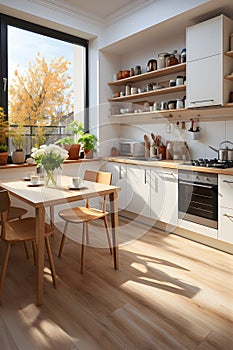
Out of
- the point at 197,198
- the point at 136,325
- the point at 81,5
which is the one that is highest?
the point at 81,5

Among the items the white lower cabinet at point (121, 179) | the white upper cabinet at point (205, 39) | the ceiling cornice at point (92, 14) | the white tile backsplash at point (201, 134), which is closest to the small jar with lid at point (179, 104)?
the white tile backsplash at point (201, 134)

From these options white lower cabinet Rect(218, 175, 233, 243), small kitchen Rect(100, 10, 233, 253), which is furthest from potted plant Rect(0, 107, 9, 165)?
white lower cabinet Rect(218, 175, 233, 243)

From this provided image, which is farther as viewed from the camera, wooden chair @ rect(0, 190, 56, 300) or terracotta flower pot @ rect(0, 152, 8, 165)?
terracotta flower pot @ rect(0, 152, 8, 165)

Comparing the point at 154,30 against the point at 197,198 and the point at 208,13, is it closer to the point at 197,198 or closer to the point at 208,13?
the point at 208,13

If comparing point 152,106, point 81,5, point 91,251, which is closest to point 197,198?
point 91,251

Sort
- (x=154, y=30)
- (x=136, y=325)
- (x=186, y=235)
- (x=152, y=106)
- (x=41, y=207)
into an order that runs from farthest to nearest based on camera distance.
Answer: (x=152, y=106) → (x=154, y=30) → (x=186, y=235) → (x=41, y=207) → (x=136, y=325)

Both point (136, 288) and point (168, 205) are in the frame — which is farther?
point (168, 205)

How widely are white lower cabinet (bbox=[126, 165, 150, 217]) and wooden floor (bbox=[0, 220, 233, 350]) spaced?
30.7 inches

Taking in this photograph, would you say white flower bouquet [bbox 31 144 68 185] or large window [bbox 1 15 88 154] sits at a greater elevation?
large window [bbox 1 15 88 154]

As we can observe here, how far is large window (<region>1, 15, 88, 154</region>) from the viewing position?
3498 mm

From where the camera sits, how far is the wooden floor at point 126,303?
1.59 m

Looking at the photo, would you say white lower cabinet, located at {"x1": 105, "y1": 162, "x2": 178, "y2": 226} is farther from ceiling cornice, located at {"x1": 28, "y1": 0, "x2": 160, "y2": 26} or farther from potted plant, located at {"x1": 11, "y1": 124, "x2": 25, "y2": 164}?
ceiling cornice, located at {"x1": 28, "y1": 0, "x2": 160, "y2": 26}

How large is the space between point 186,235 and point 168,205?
40cm

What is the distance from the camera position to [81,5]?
11.8 ft
